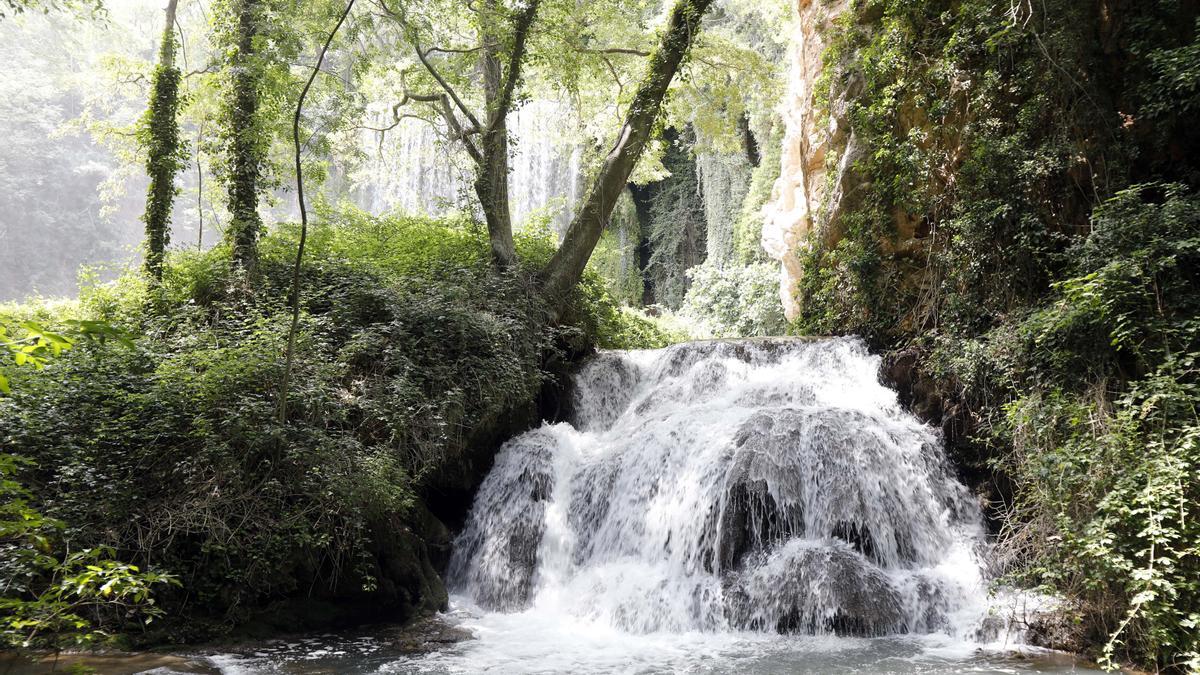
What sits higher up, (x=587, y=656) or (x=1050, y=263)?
(x=1050, y=263)

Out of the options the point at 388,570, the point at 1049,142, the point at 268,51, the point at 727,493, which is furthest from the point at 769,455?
the point at 268,51

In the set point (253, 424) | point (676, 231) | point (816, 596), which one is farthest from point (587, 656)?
point (676, 231)

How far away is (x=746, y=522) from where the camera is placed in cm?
703

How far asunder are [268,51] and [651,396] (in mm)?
7332

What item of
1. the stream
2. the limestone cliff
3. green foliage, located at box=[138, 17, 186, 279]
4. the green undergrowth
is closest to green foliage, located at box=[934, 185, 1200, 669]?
the stream

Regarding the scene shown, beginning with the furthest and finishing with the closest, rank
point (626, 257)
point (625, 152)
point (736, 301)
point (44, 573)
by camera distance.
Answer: point (626, 257) < point (736, 301) < point (625, 152) < point (44, 573)

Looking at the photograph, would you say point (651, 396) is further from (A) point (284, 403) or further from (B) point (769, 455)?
(A) point (284, 403)

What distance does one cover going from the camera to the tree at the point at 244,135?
9.48 meters

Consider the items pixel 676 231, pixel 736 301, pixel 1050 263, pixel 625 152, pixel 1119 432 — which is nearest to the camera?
pixel 1119 432

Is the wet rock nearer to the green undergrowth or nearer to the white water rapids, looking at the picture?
the white water rapids

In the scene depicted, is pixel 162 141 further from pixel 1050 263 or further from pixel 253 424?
pixel 1050 263

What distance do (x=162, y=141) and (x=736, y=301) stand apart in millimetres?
14372

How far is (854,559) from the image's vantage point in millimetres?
6508

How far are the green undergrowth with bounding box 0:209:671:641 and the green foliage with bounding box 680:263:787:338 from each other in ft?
33.8
